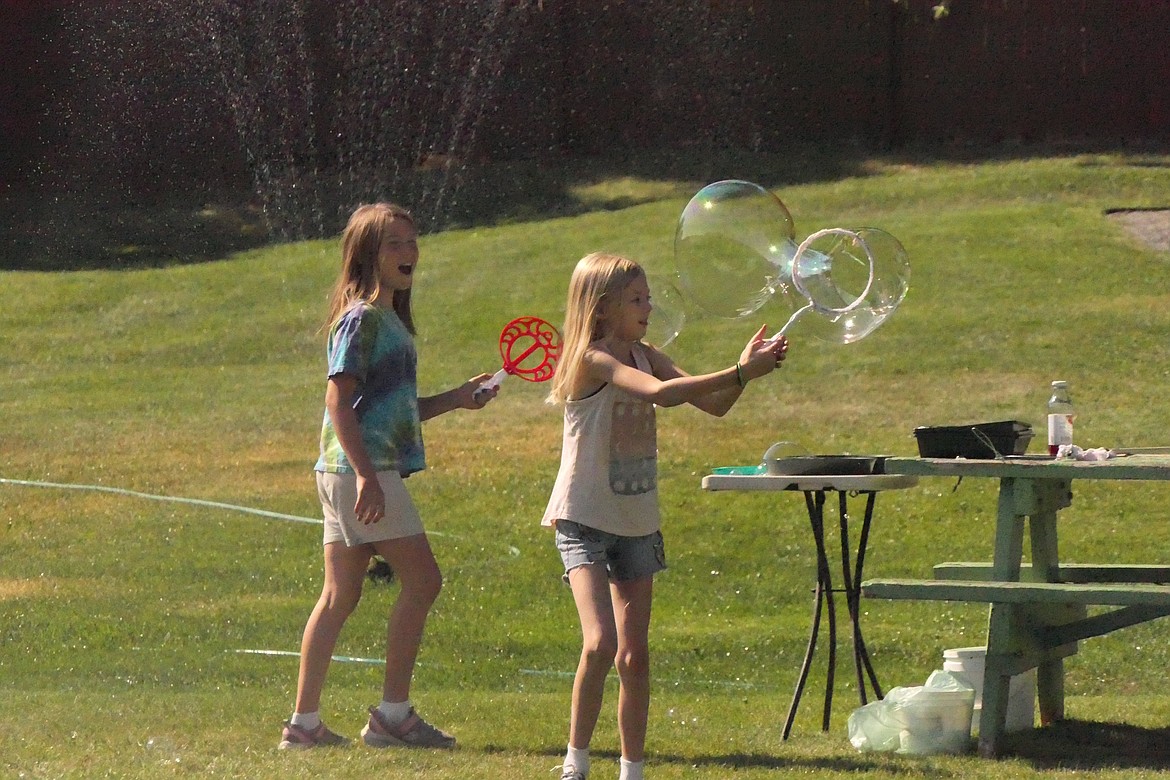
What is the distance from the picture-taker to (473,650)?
8383 mm

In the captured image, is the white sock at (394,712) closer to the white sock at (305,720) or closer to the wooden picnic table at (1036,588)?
the white sock at (305,720)

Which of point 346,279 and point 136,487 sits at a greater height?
point 346,279

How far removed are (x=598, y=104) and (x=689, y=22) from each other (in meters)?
2.00

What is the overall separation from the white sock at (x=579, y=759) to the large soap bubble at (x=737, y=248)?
1.58m

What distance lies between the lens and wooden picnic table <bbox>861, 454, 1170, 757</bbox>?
5.27 metres

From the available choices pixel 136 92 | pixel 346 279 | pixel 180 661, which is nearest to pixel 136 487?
pixel 180 661

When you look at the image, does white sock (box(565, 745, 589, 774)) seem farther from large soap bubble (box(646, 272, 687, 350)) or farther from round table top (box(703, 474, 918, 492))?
large soap bubble (box(646, 272, 687, 350))

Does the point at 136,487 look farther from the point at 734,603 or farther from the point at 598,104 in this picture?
the point at 598,104

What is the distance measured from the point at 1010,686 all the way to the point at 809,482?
1169 mm

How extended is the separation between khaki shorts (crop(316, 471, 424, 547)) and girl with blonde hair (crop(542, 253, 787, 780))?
60 cm

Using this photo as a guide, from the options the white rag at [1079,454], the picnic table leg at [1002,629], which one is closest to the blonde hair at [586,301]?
the picnic table leg at [1002,629]

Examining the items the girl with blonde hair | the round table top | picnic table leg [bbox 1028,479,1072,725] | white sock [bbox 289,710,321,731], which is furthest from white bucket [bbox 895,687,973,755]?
white sock [bbox 289,710,321,731]

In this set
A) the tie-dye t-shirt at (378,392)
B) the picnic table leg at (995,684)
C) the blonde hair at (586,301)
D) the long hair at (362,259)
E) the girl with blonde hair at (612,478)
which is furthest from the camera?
the picnic table leg at (995,684)

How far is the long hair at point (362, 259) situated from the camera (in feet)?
17.5
